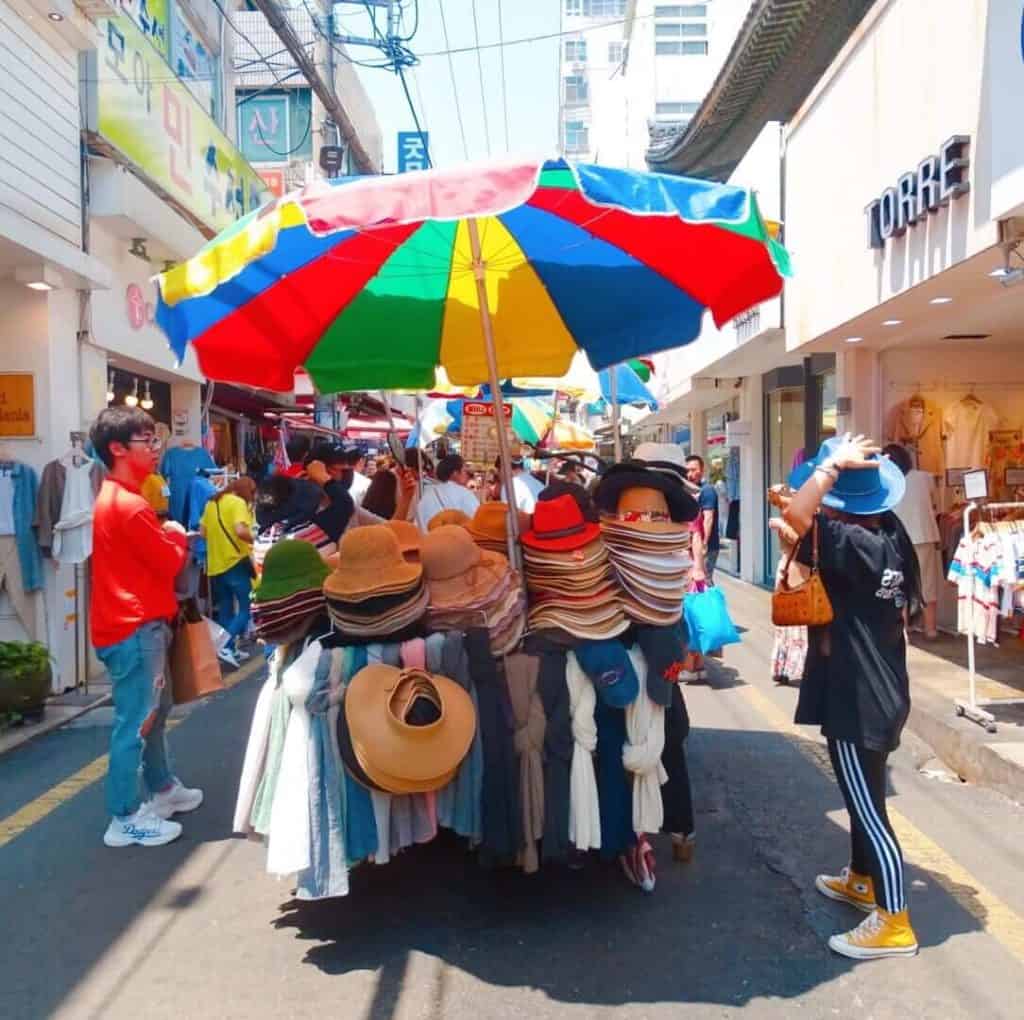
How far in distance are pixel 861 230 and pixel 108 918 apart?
751cm

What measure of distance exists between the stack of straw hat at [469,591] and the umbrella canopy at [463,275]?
124cm

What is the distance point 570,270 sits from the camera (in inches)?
199

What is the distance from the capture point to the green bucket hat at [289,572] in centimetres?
371

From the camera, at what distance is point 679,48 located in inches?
1291

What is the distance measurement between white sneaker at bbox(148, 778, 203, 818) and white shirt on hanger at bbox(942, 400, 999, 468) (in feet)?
25.0

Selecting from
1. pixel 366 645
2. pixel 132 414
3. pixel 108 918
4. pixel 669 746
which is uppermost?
pixel 132 414

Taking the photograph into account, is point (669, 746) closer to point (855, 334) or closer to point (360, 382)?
point (360, 382)

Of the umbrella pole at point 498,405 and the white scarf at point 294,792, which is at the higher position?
the umbrella pole at point 498,405

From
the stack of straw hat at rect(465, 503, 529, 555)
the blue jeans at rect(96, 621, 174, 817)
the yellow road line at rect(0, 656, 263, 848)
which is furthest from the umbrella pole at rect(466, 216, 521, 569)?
the yellow road line at rect(0, 656, 263, 848)

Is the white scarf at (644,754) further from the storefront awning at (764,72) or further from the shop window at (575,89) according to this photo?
the shop window at (575,89)

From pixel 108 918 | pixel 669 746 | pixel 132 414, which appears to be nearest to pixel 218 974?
pixel 108 918

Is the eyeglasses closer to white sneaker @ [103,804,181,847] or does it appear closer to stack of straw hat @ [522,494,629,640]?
white sneaker @ [103,804,181,847]

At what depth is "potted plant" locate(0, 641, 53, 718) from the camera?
20.9 ft

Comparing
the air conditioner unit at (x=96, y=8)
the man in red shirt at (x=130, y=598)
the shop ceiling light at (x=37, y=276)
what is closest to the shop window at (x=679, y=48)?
the air conditioner unit at (x=96, y=8)
